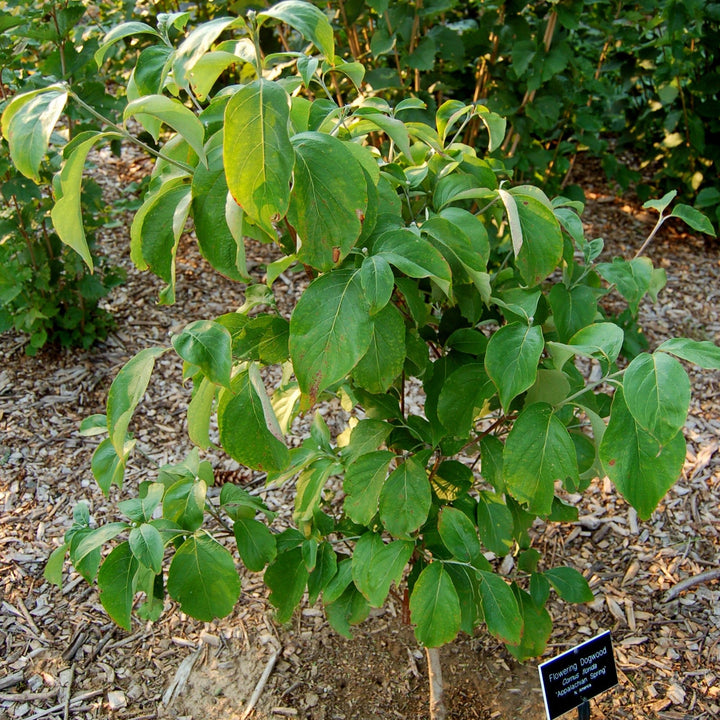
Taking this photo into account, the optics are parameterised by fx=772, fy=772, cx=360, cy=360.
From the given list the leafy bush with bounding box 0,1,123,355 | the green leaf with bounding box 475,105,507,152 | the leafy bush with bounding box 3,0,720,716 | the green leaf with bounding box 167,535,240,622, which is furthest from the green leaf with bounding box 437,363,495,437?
the leafy bush with bounding box 0,1,123,355

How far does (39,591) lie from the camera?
2.40 meters

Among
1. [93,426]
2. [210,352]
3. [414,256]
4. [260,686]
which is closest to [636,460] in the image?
[414,256]

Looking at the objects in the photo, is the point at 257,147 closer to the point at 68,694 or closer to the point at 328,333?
the point at 328,333

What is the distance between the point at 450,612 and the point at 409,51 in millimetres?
2677

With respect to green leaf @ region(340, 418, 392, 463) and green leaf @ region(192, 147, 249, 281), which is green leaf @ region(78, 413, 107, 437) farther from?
green leaf @ region(192, 147, 249, 281)

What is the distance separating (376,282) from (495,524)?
2.57 ft

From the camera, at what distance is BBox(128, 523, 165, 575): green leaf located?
4.58 ft

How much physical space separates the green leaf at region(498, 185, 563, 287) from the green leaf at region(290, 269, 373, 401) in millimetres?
305

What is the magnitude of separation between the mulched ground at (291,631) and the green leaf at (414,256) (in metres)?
1.37

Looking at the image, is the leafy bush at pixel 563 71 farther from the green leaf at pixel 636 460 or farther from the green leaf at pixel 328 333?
the green leaf at pixel 636 460

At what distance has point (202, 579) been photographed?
5.04 feet

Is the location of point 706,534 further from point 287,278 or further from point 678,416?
point 287,278

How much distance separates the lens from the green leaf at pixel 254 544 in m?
1.66

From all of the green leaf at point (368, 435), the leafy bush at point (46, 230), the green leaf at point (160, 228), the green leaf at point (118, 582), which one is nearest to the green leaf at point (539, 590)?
the green leaf at point (368, 435)
